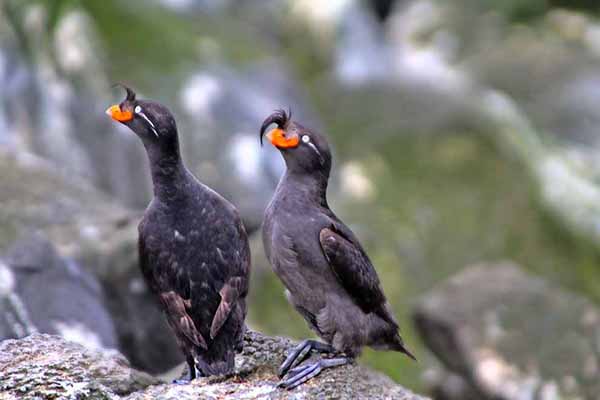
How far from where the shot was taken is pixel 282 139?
5.45 meters

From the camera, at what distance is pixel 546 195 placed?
38.4 feet

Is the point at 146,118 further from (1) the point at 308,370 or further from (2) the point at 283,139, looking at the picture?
(1) the point at 308,370

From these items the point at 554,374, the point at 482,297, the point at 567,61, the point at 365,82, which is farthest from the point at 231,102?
the point at 567,61

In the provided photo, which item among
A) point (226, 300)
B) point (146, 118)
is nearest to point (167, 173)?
point (146, 118)

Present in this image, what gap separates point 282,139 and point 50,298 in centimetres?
232

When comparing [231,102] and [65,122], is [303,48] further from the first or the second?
[65,122]

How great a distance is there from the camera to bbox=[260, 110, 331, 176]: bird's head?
5449mm

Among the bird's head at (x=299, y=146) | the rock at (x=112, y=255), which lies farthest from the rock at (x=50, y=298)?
the bird's head at (x=299, y=146)

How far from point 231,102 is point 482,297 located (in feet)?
13.7

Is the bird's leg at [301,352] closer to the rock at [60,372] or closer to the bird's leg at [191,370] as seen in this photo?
the bird's leg at [191,370]

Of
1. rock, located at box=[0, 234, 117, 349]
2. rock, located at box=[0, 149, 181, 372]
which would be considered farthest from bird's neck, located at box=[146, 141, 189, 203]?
rock, located at box=[0, 149, 181, 372]

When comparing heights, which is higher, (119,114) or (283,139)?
(283,139)

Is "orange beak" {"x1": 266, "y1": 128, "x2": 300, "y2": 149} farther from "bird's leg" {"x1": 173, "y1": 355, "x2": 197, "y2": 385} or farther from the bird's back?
"bird's leg" {"x1": 173, "y1": 355, "x2": 197, "y2": 385}

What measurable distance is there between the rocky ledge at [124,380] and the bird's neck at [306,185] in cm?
83
